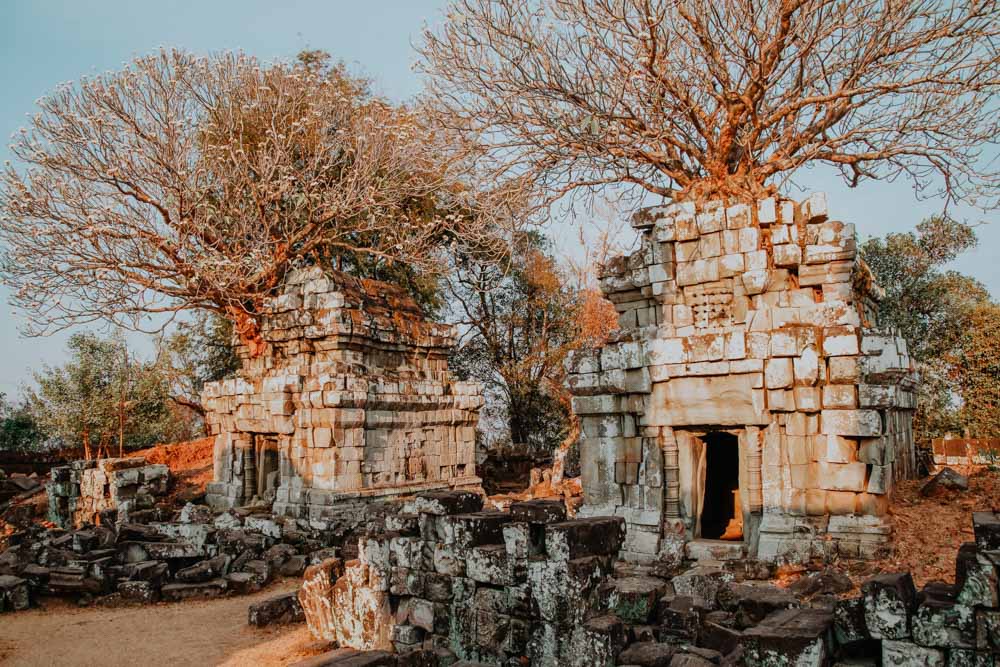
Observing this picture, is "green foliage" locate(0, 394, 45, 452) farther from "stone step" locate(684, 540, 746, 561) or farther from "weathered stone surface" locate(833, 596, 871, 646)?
"weathered stone surface" locate(833, 596, 871, 646)

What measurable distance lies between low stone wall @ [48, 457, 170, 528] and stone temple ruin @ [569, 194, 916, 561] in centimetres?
971

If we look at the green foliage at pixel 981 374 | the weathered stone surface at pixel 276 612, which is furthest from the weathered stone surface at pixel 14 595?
the green foliage at pixel 981 374

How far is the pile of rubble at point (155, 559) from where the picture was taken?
9.69 metres

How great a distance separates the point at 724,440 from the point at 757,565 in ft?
14.4

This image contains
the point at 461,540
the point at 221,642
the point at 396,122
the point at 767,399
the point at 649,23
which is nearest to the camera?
the point at 461,540

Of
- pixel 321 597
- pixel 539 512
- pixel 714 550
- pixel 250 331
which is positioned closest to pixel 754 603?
pixel 539 512

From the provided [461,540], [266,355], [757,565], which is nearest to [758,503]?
[757,565]

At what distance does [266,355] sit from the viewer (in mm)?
15281

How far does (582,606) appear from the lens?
527 centimetres

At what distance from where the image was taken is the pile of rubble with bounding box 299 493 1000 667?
4441 mm

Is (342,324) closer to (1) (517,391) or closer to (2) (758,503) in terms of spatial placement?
(2) (758,503)

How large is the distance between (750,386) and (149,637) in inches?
290

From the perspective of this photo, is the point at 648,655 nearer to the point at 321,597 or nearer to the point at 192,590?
the point at 321,597

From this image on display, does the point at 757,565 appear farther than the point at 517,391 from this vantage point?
No
